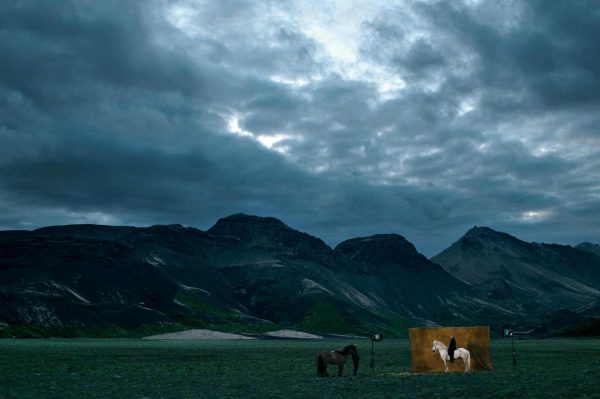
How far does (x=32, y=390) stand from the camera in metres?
35.6

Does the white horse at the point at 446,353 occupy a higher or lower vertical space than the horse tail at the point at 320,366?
higher

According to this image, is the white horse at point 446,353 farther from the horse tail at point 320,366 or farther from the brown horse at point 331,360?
the horse tail at point 320,366

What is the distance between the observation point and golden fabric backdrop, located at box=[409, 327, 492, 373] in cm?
4347

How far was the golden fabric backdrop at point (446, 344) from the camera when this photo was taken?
43.5 metres

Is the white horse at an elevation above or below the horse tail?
above

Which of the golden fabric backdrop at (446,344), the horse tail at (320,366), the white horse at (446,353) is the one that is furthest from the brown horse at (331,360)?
the white horse at (446,353)

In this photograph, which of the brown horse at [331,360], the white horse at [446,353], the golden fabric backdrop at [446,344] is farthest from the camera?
the golden fabric backdrop at [446,344]

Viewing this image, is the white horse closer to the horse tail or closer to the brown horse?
the brown horse

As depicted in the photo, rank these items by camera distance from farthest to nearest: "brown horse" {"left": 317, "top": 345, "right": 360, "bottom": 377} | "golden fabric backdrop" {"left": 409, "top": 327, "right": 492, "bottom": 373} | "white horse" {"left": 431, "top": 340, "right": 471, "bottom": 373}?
"golden fabric backdrop" {"left": 409, "top": 327, "right": 492, "bottom": 373}, "white horse" {"left": 431, "top": 340, "right": 471, "bottom": 373}, "brown horse" {"left": 317, "top": 345, "right": 360, "bottom": 377}

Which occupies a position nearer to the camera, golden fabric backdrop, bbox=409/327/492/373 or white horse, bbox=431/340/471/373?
white horse, bbox=431/340/471/373

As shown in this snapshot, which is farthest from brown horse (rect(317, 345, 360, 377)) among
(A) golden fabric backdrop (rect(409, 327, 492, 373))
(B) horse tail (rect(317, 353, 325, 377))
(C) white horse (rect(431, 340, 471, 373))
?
(C) white horse (rect(431, 340, 471, 373))

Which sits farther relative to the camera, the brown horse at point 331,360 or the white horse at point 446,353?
the white horse at point 446,353

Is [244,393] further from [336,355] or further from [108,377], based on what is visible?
[108,377]

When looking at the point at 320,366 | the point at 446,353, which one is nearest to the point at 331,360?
the point at 320,366
